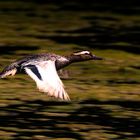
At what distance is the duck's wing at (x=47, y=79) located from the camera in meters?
5.73

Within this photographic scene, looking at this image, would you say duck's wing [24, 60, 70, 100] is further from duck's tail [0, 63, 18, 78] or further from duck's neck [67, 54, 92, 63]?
duck's neck [67, 54, 92, 63]

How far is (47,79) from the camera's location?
5875 millimetres

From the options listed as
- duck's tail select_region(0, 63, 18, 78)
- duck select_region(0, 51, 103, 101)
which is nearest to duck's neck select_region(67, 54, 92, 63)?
duck select_region(0, 51, 103, 101)

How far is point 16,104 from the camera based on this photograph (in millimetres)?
7105

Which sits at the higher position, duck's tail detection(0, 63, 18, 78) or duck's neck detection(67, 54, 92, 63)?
duck's neck detection(67, 54, 92, 63)

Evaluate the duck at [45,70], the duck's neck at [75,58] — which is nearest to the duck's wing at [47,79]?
the duck at [45,70]

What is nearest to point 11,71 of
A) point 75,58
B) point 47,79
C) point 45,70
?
point 45,70

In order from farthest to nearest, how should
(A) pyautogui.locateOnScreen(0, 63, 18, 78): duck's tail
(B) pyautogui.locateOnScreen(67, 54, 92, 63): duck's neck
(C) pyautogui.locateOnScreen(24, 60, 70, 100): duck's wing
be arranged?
(B) pyautogui.locateOnScreen(67, 54, 92, 63): duck's neck
(A) pyautogui.locateOnScreen(0, 63, 18, 78): duck's tail
(C) pyautogui.locateOnScreen(24, 60, 70, 100): duck's wing

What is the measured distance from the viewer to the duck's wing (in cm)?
573

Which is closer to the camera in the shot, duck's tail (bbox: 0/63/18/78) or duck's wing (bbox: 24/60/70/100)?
duck's wing (bbox: 24/60/70/100)

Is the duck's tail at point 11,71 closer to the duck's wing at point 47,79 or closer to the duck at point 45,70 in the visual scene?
the duck at point 45,70

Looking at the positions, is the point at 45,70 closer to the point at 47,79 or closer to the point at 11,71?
the point at 47,79

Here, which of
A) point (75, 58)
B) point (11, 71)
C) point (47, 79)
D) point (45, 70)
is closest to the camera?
point (47, 79)

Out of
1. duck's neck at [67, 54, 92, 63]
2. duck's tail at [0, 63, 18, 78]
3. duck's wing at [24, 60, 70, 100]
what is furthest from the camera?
duck's neck at [67, 54, 92, 63]
